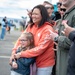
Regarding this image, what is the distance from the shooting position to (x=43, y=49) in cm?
410

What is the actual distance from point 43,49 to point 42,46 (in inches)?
1.6

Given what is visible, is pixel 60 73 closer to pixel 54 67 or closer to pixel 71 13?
pixel 54 67

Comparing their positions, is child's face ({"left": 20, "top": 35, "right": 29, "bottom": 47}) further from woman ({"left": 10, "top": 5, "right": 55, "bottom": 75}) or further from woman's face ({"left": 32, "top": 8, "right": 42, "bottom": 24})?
woman's face ({"left": 32, "top": 8, "right": 42, "bottom": 24})

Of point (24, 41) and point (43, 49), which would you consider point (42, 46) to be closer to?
point (43, 49)

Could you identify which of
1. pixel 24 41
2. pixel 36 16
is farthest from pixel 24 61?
pixel 36 16

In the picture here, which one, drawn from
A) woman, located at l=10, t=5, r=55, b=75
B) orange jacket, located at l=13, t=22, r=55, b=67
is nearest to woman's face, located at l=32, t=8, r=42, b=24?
woman, located at l=10, t=5, r=55, b=75

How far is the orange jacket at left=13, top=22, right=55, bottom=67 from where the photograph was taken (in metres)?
4.11

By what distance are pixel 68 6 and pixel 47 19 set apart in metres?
0.57

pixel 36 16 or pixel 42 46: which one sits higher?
pixel 36 16

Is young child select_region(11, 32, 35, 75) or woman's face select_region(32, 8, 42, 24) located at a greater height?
woman's face select_region(32, 8, 42, 24)

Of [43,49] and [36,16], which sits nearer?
[43,49]

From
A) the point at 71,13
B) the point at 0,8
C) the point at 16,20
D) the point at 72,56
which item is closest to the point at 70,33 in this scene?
the point at 72,56

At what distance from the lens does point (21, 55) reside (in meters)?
4.20

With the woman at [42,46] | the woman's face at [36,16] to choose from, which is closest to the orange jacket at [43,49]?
the woman at [42,46]
